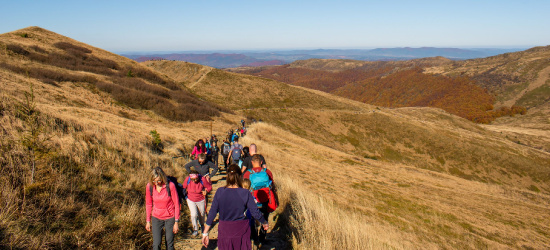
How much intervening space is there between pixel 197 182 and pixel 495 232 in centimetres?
1417

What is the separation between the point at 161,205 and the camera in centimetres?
428

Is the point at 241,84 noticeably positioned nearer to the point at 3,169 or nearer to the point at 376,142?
the point at 376,142

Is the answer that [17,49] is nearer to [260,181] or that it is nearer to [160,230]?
[160,230]

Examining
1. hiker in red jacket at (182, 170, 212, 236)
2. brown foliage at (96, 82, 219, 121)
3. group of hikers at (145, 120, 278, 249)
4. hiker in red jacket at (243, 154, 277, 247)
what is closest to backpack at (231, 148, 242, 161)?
group of hikers at (145, 120, 278, 249)

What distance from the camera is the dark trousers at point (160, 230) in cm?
431

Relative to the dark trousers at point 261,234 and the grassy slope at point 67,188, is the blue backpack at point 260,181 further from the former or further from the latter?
the grassy slope at point 67,188

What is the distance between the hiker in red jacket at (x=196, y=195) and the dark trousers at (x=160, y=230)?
110cm

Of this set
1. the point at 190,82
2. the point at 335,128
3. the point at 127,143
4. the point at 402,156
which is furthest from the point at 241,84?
the point at 127,143

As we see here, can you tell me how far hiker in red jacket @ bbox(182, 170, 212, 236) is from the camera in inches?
216

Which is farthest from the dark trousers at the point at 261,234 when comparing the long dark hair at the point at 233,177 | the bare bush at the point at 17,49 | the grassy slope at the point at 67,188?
Answer: the bare bush at the point at 17,49

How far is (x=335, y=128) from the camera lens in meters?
49.7

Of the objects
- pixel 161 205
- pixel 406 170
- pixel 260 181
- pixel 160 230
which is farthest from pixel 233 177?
pixel 406 170

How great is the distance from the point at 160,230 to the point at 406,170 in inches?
965

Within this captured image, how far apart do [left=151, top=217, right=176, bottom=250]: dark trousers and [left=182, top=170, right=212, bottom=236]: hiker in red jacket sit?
110 cm
